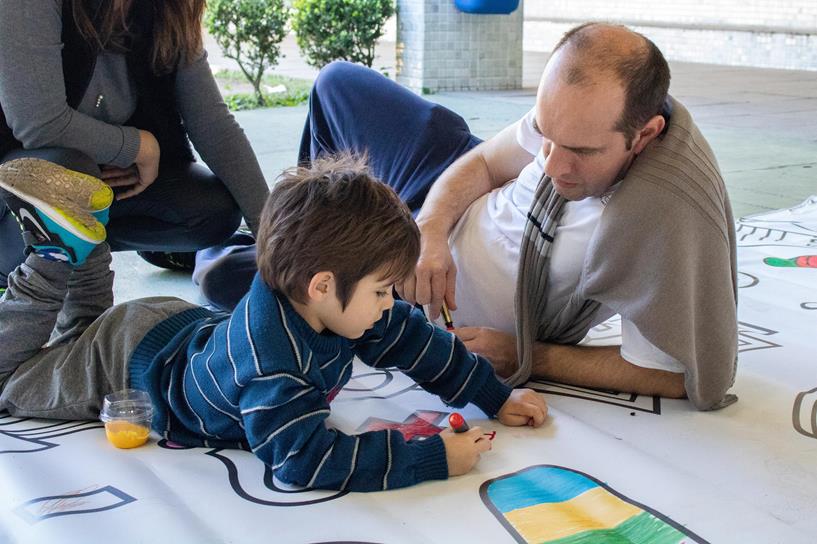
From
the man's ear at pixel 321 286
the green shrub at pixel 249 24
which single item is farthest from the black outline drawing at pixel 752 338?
the green shrub at pixel 249 24

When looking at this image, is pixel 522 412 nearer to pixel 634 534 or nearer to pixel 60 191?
pixel 634 534

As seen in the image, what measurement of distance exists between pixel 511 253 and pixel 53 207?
38.4 inches

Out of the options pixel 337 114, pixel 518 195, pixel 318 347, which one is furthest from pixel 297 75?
pixel 318 347

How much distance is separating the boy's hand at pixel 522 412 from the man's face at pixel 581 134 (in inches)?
16.3

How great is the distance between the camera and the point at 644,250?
6.19ft

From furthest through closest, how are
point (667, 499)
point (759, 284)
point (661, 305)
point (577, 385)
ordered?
point (759, 284) → point (577, 385) → point (661, 305) → point (667, 499)

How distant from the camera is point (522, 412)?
1961 millimetres

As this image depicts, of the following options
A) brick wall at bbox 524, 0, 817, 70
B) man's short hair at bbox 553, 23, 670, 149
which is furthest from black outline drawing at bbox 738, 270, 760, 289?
brick wall at bbox 524, 0, 817, 70

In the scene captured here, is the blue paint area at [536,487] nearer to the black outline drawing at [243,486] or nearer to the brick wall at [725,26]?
the black outline drawing at [243,486]

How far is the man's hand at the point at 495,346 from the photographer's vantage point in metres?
2.19

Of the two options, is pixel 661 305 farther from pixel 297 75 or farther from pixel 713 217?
pixel 297 75

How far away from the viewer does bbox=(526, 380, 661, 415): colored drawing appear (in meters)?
2.08

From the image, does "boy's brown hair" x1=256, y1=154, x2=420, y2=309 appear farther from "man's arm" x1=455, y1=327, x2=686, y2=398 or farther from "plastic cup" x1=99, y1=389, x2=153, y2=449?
"man's arm" x1=455, y1=327, x2=686, y2=398

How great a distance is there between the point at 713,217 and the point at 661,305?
0.20 metres
